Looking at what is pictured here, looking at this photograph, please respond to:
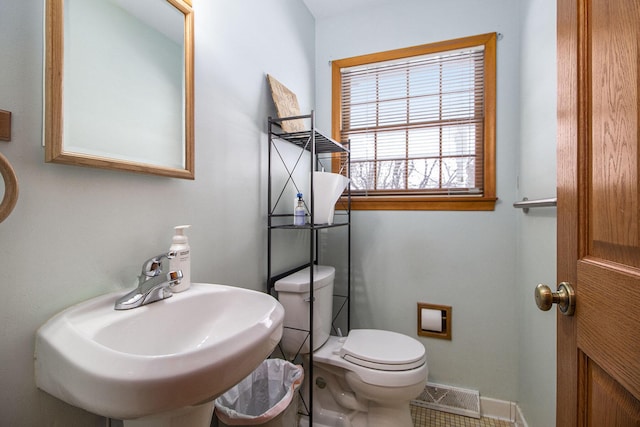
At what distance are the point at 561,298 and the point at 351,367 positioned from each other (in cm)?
104

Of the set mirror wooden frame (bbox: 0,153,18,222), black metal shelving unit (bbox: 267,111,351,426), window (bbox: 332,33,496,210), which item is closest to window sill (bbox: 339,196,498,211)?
window (bbox: 332,33,496,210)

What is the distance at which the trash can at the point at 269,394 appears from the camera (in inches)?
44.3

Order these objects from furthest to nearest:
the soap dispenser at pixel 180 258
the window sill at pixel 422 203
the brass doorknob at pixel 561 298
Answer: the window sill at pixel 422 203 → the soap dispenser at pixel 180 258 → the brass doorknob at pixel 561 298

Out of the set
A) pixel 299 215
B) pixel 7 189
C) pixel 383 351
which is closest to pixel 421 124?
pixel 299 215

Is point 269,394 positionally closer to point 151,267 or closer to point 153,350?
point 153,350

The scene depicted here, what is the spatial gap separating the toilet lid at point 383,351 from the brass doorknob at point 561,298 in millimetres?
890

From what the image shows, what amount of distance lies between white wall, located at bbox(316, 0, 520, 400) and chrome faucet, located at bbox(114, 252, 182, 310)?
1336 mm

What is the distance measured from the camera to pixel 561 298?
1.97 ft

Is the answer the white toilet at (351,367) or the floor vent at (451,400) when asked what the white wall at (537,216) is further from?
the white toilet at (351,367)

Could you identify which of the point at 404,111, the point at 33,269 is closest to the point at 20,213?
the point at 33,269

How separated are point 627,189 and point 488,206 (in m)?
1.40

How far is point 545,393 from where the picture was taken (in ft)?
3.95

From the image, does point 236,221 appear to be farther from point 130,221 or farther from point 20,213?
point 20,213

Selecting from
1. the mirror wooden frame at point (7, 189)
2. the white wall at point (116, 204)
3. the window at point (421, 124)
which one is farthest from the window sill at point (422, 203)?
the mirror wooden frame at point (7, 189)
